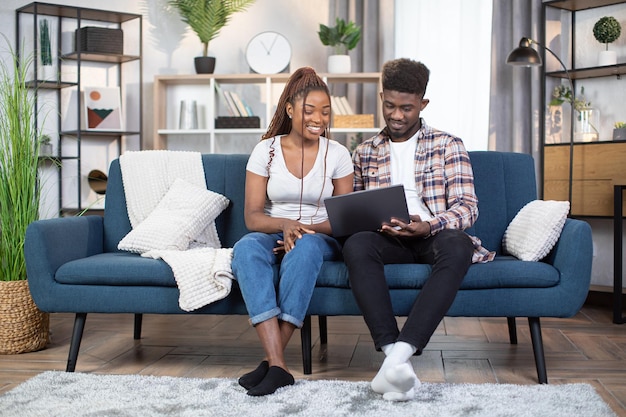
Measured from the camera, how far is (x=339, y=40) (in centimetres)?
489

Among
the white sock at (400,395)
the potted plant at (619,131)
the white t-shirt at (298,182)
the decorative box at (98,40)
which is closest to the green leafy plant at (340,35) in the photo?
the decorative box at (98,40)

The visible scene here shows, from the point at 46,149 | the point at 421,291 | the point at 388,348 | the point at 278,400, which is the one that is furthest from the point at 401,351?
the point at 46,149

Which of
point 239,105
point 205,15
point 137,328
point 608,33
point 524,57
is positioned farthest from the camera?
point 239,105

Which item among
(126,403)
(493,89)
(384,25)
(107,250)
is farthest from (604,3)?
(126,403)

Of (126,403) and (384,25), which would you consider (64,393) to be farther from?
(384,25)

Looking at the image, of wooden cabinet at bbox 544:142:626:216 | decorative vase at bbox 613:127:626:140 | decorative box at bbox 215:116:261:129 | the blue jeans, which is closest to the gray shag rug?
the blue jeans

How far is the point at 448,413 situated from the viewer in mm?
2061

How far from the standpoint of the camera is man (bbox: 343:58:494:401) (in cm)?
220

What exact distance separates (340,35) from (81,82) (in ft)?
5.86

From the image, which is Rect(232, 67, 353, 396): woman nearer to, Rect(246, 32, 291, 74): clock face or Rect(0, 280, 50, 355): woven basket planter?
Rect(0, 280, 50, 355): woven basket planter

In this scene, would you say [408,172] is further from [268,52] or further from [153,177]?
[268,52]

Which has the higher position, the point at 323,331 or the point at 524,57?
the point at 524,57

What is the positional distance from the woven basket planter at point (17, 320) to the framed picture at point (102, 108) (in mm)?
2305

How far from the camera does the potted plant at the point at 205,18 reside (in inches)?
194
